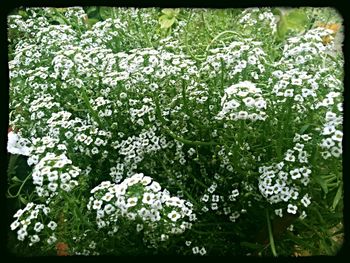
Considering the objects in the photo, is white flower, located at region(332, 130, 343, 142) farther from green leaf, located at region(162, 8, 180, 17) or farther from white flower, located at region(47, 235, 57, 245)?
green leaf, located at region(162, 8, 180, 17)

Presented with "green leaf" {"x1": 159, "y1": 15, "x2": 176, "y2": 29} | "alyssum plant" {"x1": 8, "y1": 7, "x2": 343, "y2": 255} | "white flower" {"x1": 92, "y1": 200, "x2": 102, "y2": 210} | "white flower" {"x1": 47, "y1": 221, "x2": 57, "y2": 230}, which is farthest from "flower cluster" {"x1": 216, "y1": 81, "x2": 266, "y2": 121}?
"green leaf" {"x1": 159, "y1": 15, "x2": 176, "y2": 29}

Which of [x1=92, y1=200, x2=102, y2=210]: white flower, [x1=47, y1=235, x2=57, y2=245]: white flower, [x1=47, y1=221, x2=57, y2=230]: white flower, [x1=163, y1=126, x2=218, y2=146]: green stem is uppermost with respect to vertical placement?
[x1=163, y1=126, x2=218, y2=146]: green stem

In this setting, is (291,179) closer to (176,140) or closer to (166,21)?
(176,140)

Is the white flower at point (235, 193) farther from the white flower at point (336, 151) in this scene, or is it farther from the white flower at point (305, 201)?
the white flower at point (336, 151)

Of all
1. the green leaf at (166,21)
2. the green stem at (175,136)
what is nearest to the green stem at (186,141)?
the green stem at (175,136)

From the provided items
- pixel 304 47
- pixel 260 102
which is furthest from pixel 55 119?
pixel 304 47

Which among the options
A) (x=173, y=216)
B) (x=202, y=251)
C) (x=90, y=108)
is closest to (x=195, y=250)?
(x=202, y=251)

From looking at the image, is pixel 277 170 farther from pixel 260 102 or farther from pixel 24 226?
pixel 24 226

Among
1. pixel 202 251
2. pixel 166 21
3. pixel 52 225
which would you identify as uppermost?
pixel 166 21
